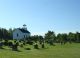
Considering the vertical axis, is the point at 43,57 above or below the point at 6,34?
below

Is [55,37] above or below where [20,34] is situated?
below

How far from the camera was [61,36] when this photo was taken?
83.7 meters

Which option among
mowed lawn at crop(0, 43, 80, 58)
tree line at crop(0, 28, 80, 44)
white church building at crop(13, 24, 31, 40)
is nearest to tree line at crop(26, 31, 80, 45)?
tree line at crop(0, 28, 80, 44)

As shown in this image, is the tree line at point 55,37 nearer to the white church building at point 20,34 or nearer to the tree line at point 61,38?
the tree line at point 61,38

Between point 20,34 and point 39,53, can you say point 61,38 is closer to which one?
point 20,34

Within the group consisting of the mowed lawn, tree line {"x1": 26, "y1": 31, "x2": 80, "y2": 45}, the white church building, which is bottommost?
the mowed lawn

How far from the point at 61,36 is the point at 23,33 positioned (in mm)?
19857

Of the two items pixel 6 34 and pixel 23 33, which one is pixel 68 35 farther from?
pixel 6 34

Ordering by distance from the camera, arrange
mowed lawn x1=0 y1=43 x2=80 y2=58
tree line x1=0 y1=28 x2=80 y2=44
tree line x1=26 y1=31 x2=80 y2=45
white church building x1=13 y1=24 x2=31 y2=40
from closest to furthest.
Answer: mowed lawn x1=0 y1=43 x2=80 y2=58 → tree line x1=0 y1=28 x2=80 y2=44 → tree line x1=26 y1=31 x2=80 y2=45 → white church building x1=13 y1=24 x2=31 y2=40

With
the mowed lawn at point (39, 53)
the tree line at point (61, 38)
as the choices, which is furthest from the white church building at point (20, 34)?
the mowed lawn at point (39, 53)

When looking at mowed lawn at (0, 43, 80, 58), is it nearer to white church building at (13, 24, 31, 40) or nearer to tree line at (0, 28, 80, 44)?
Result: tree line at (0, 28, 80, 44)

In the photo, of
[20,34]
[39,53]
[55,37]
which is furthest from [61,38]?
[39,53]

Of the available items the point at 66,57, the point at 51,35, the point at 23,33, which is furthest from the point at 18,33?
the point at 66,57

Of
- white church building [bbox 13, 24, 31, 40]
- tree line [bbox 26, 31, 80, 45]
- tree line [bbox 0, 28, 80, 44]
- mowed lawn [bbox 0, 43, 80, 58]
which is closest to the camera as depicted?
mowed lawn [bbox 0, 43, 80, 58]
